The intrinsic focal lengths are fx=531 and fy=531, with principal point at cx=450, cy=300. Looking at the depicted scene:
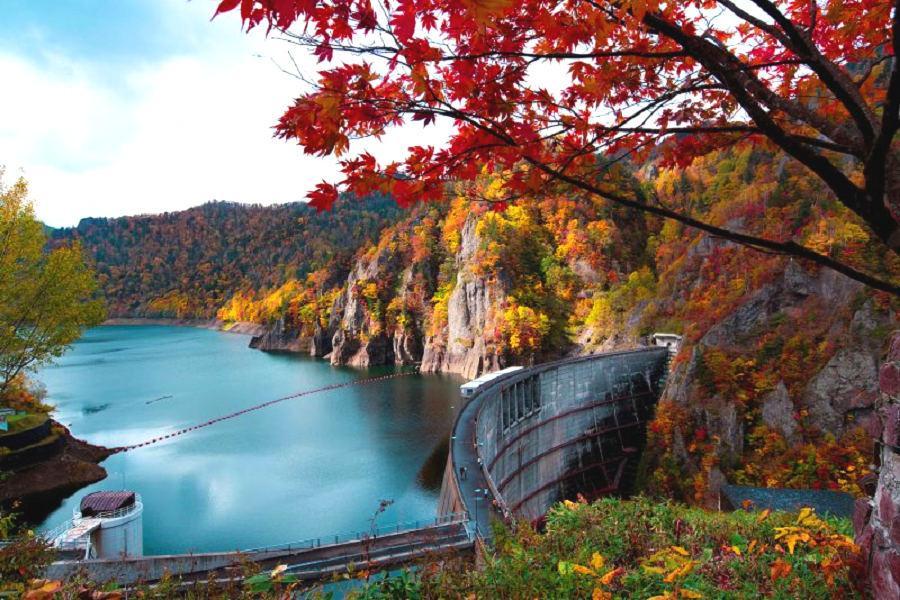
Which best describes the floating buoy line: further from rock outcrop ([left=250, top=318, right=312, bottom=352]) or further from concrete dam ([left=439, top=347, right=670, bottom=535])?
rock outcrop ([left=250, top=318, right=312, bottom=352])

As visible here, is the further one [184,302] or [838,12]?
[184,302]

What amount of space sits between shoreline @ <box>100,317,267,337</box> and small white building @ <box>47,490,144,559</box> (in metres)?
94.7

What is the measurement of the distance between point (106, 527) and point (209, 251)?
16115 centimetres

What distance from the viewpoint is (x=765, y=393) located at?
24422mm

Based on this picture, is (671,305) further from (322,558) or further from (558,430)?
(322,558)

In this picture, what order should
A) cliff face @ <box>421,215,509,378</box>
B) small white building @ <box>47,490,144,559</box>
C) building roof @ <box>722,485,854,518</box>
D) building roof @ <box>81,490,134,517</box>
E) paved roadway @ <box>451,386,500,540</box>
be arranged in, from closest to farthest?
1. paved roadway @ <box>451,386,500,540</box>
2. building roof @ <box>722,485,854,518</box>
3. small white building @ <box>47,490,144,559</box>
4. building roof @ <box>81,490,134,517</box>
5. cliff face @ <box>421,215,509,378</box>

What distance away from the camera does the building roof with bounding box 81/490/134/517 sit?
19.7 meters

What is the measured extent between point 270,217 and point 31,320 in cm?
16057

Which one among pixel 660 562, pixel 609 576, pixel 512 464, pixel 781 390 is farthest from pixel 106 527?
pixel 781 390

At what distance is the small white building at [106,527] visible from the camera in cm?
1848

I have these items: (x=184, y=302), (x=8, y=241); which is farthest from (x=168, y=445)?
(x=184, y=302)

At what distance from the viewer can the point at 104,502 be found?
65.6ft

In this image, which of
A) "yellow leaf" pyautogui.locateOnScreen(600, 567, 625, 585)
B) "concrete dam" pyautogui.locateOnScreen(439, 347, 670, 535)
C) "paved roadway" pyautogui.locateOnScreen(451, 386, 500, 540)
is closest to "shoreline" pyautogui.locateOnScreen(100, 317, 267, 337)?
"concrete dam" pyautogui.locateOnScreen(439, 347, 670, 535)

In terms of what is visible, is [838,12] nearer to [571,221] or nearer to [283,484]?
[283,484]
